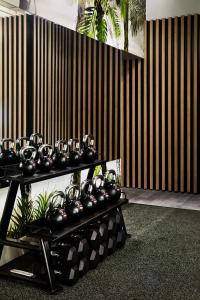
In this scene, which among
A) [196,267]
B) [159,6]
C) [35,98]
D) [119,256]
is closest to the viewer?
[196,267]

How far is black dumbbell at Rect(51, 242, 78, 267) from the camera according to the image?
114 inches

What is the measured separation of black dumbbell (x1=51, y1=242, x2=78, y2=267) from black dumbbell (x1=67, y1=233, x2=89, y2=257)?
7cm

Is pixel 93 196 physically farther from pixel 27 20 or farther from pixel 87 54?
pixel 87 54

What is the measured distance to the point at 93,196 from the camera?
3438mm

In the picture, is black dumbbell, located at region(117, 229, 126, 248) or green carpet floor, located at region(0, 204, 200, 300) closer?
green carpet floor, located at region(0, 204, 200, 300)

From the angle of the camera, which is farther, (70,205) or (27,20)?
(27,20)

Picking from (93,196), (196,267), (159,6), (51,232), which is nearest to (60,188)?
(93,196)

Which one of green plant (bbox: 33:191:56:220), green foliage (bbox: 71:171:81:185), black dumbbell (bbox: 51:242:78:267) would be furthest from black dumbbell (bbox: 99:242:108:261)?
green foliage (bbox: 71:171:81:185)

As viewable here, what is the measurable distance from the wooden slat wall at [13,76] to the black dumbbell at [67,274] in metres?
1.34

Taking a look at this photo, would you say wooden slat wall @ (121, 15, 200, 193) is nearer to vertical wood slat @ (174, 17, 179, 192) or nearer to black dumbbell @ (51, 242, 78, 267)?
vertical wood slat @ (174, 17, 179, 192)

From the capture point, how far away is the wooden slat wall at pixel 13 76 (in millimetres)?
3576

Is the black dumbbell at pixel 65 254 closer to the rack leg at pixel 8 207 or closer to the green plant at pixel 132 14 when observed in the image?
the rack leg at pixel 8 207

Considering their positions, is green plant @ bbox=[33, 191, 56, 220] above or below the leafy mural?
below

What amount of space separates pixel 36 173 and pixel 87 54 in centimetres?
253
